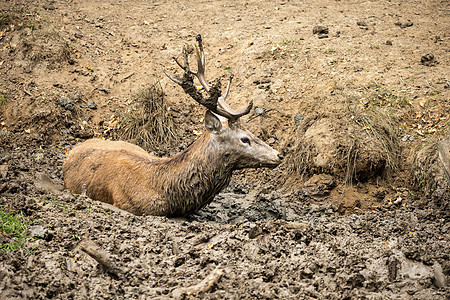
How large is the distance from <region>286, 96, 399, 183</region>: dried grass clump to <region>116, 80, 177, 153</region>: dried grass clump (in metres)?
2.58

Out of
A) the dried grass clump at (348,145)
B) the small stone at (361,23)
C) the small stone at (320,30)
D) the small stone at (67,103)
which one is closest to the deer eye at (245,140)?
the dried grass clump at (348,145)

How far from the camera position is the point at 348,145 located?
23.1ft

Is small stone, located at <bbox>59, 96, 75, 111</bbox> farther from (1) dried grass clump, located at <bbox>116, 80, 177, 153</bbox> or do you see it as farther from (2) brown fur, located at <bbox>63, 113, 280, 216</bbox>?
(2) brown fur, located at <bbox>63, 113, 280, 216</bbox>

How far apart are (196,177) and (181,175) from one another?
211 mm

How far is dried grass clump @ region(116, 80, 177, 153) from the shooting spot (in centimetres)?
884

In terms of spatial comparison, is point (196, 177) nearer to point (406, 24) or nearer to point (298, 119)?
point (298, 119)

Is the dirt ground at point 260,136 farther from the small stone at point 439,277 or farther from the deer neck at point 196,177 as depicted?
the deer neck at point 196,177

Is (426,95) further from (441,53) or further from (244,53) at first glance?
(244,53)

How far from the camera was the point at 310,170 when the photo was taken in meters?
7.32

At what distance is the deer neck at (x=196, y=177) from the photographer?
20.7 feet

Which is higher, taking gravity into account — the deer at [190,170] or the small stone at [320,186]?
the deer at [190,170]

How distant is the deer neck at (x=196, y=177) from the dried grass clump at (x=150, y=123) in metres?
A: 2.47

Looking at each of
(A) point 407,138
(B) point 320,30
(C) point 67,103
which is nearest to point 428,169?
(A) point 407,138

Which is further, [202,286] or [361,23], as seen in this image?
[361,23]
